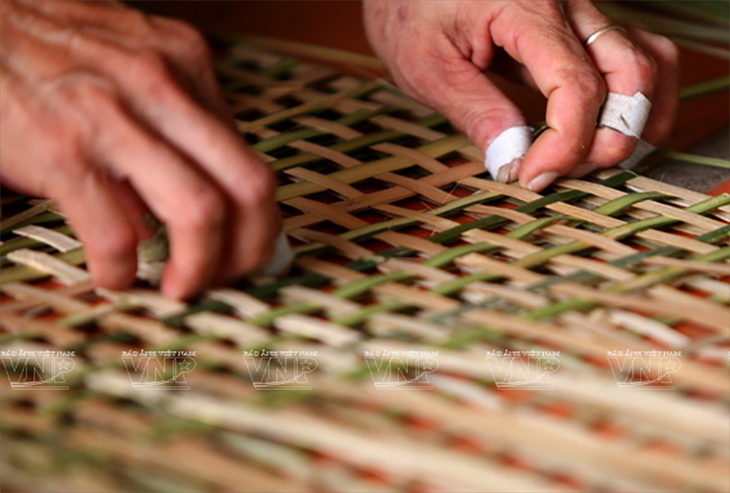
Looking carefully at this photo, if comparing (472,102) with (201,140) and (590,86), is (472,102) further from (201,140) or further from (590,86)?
(201,140)

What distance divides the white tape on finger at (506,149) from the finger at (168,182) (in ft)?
0.86

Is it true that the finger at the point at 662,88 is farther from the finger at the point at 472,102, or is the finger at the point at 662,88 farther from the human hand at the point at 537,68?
the finger at the point at 472,102

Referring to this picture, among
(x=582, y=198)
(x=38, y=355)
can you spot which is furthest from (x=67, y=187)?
(x=582, y=198)

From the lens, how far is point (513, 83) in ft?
2.85

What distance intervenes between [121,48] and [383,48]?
1.20 ft

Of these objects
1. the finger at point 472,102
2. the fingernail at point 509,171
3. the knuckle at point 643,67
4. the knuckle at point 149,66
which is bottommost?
the fingernail at point 509,171

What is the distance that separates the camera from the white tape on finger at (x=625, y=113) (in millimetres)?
699

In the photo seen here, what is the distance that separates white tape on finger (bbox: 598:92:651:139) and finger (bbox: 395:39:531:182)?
0.20 ft

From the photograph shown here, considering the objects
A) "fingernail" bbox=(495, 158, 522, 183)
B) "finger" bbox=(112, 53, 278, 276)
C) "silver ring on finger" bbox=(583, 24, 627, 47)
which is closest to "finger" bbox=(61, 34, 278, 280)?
"finger" bbox=(112, 53, 278, 276)

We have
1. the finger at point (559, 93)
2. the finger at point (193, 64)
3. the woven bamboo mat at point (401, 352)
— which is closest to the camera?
the woven bamboo mat at point (401, 352)

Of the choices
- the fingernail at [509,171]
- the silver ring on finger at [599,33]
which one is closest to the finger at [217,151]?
the fingernail at [509,171]

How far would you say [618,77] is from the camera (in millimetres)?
709

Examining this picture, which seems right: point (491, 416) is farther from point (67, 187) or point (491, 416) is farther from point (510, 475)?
point (67, 187)

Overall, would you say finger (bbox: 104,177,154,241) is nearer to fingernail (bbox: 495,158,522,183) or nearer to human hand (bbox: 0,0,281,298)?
human hand (bbox: 0,0,281,298)
